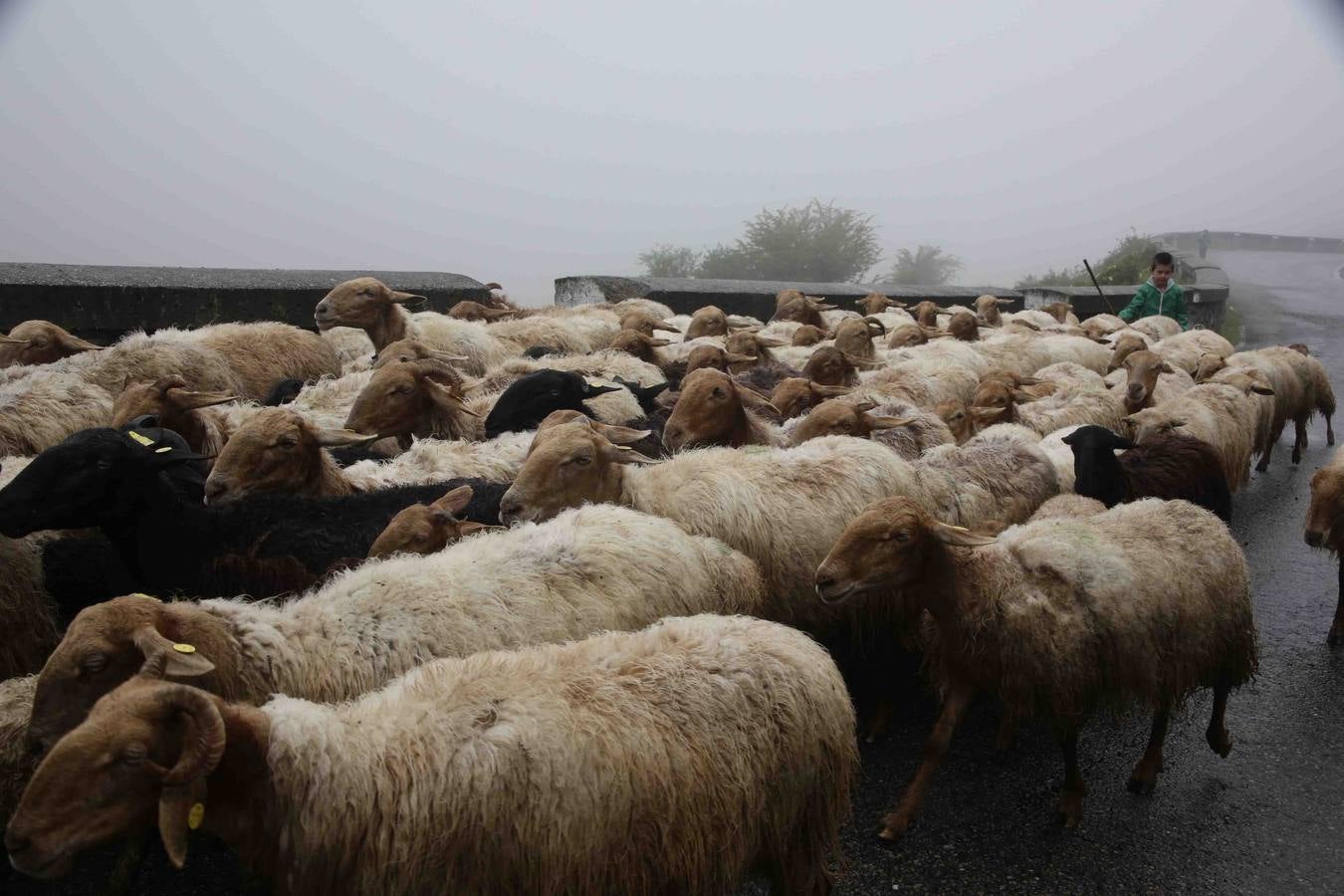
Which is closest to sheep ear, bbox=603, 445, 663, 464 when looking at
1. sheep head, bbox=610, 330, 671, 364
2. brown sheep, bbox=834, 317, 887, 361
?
sheep head, bbox=610, 330, 671, 364

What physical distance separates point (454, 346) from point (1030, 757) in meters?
6.09

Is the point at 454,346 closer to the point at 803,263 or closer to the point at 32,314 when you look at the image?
the point at 32,314

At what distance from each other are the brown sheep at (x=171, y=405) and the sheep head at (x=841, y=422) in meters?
3.48

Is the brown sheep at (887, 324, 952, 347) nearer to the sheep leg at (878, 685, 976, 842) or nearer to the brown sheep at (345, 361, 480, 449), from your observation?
the brown sheep at (345, 361, 480, 449)

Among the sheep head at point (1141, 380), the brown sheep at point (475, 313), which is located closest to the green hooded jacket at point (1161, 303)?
the sheep head at point (1141, 380)

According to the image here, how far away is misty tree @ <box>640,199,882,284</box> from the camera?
1100 inches

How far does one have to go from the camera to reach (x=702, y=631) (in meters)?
2.96

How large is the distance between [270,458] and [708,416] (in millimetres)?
2574

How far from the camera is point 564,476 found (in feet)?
14.3

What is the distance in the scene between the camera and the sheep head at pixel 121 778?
1939 mm

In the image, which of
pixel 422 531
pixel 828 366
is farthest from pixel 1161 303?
pixel 422 531

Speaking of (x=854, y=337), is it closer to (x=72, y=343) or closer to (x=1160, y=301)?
(x=72, y=343)

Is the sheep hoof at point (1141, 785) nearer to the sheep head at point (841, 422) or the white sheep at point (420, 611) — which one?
the white sheep at point (420, 611)

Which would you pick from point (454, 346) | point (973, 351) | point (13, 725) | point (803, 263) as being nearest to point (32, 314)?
point (454, 346)
